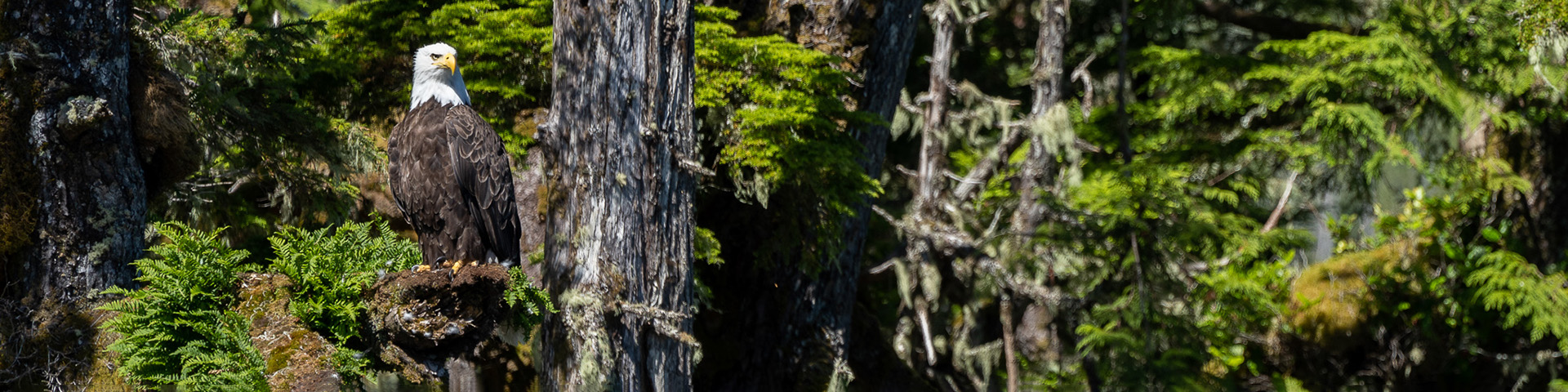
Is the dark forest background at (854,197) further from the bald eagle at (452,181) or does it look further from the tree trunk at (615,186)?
the bald eagle at (452,181)

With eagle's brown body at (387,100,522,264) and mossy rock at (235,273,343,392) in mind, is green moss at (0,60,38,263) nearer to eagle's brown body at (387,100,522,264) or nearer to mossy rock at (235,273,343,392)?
mossy rock at (235,273,343,392)

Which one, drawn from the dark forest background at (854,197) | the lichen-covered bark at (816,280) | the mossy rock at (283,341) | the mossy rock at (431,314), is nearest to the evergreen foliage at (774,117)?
the dark forest background at (854,197)

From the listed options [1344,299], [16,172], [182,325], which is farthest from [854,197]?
[1344,299]

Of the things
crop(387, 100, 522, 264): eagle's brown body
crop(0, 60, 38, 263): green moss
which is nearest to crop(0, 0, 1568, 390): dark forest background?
crop(0, 60, 38, 263): green moss

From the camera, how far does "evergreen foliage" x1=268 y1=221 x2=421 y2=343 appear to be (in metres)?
5.32

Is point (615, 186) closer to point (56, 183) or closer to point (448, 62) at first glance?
point (448, 62)

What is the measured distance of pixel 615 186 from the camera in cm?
635

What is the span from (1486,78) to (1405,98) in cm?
78

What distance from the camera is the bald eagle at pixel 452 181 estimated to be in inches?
239

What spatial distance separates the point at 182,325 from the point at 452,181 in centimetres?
147

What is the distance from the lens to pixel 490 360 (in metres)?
7.81

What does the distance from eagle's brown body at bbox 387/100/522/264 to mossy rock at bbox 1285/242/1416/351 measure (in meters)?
9.28

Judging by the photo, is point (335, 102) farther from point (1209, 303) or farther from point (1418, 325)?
point (1418, 325)

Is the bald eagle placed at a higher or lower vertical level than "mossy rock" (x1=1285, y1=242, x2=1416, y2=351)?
higher
